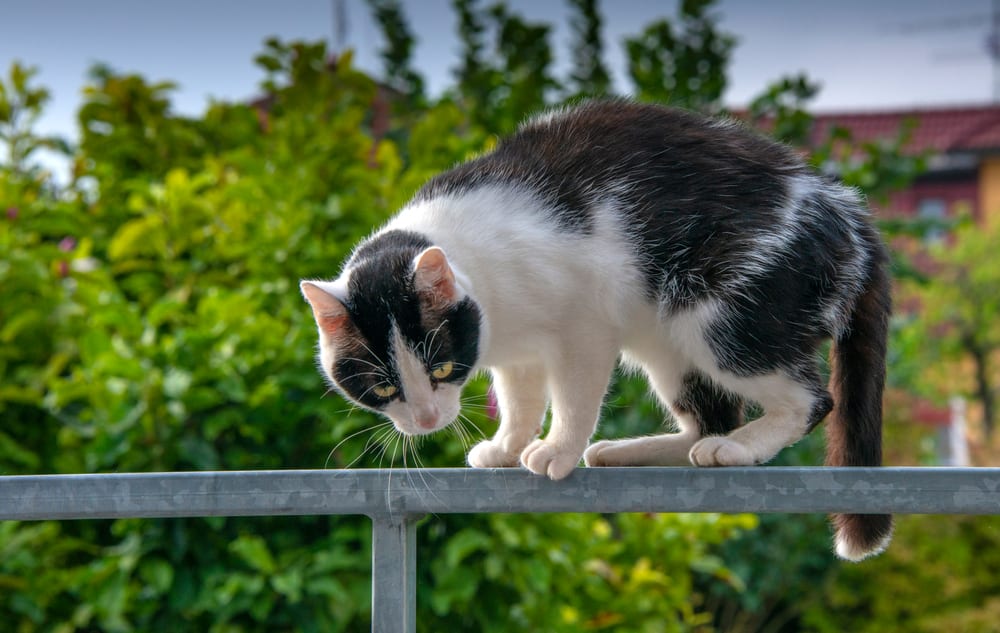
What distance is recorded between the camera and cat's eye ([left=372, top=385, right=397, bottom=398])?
151cm

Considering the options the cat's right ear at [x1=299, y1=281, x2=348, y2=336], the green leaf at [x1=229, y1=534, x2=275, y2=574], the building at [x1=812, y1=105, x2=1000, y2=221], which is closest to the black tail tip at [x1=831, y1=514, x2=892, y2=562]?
the cat's right ear at [x1=299, y1=281, x2=348, y2=336]

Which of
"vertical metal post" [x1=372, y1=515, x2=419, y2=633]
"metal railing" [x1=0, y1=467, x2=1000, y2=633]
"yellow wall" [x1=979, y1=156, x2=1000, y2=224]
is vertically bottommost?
"vertical metal post" [x1=372, y1=515, x2=419, y2=633]

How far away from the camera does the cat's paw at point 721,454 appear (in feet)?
4.96

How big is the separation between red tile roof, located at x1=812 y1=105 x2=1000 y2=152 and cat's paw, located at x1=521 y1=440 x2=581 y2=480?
40.2ft

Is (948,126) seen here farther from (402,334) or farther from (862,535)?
(402,334)

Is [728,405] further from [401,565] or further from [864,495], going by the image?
[401,565]

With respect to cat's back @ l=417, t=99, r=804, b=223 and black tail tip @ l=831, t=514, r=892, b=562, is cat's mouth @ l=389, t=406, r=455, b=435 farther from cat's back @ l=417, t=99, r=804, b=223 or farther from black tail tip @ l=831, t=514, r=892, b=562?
black tail tip @ l=831, t=514, r=892, b=562

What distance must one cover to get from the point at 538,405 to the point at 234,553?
851mm

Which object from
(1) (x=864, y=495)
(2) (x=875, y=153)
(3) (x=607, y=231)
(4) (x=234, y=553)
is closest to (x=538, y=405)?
(3) (x=607, y=231)

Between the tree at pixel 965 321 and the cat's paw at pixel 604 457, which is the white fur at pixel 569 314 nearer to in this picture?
the cat's paw at pixel 604 457

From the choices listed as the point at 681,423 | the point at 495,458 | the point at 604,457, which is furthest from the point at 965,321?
the point at 495,458

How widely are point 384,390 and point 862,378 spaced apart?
2.46 ft

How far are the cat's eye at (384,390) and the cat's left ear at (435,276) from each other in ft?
0.50

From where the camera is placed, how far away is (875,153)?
13.4ft
